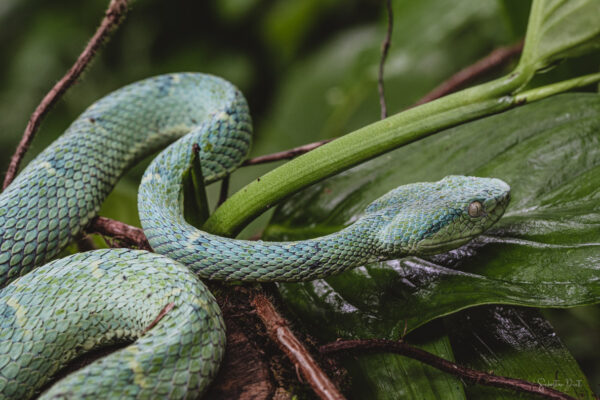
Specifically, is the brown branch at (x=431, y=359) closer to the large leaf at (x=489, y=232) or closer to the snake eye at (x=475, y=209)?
the large leaf at (x=489, y=232)

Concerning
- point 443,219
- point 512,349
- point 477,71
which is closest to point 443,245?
point 443,219

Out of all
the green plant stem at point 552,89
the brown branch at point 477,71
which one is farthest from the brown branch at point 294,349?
the brown branch at point 477,71

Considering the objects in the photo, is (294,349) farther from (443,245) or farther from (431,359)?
(443,245)

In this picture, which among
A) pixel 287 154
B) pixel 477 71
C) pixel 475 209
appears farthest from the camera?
pixel 477 71

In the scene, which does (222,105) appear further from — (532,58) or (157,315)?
(532,58)

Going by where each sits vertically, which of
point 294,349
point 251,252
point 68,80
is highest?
point 68,80

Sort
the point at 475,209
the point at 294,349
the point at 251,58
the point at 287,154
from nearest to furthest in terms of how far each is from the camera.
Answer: the point at 294,349, the point at 475,209, the point at 287,154, the point at 251,58

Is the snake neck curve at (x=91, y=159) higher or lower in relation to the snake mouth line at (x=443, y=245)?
higher
